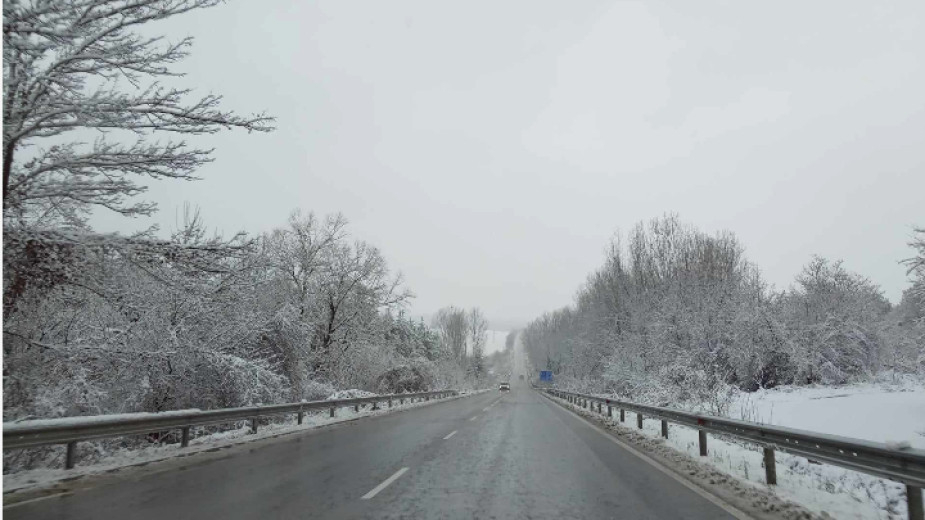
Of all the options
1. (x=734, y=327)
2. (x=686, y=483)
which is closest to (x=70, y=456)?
(x=686, y=483)

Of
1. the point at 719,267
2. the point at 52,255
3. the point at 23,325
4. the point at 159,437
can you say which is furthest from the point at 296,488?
the point at 719,267

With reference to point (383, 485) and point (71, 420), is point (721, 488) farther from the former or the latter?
point (71, 420)

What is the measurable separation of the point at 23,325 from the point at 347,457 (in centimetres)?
722

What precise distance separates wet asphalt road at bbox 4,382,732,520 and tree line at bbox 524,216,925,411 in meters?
12.0

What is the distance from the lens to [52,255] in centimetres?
870

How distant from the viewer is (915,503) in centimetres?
546

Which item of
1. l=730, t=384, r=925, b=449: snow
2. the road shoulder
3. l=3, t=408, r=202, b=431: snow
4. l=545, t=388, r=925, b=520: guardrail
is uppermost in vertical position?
l=3, t=408, r=202, b=431: snow

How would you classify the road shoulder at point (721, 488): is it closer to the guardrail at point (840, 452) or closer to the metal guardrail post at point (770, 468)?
the metal guardrail post at point (770, 468)

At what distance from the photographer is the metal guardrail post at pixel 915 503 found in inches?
213

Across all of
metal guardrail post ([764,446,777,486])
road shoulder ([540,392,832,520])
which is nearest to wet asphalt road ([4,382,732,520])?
road shoulder ([540,392,832,520])

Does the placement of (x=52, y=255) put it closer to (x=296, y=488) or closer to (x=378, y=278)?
(x=296, y=488)

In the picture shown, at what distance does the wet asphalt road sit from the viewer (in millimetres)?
6363

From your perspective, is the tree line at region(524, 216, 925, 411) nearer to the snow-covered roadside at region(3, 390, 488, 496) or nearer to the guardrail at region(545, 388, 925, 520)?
the guardrail at region(545, 388, 925, 520)

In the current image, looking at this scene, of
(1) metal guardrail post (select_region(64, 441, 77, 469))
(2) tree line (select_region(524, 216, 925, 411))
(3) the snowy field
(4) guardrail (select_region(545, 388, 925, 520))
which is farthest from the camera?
(2) tree line (select_region(524, 216, 925, 411))
